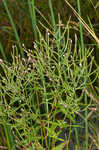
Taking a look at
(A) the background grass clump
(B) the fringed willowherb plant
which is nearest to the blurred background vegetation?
(A) the background grass clump

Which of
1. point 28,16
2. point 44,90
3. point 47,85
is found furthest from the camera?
point 28,16

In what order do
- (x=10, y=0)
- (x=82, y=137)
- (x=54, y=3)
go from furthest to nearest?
(x=10, y=0) → (x=54, y=3) → (x=82, y=137)

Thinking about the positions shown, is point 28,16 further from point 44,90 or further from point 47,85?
point 44,90

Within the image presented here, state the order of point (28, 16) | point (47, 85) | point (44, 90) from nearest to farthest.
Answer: point (44, 90), point (47, 85), point (28, 16)

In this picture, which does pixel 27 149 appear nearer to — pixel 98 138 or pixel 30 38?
pixel 98 138

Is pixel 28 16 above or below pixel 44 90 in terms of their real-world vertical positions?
above

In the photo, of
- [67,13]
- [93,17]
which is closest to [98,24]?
[93,17]

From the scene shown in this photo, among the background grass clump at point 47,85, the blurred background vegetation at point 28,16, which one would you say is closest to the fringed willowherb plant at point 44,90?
the background grass clump at point 47,85

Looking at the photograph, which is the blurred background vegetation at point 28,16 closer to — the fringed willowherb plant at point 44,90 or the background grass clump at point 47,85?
the background grass clump at point 47,85

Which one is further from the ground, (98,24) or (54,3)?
(54,3)

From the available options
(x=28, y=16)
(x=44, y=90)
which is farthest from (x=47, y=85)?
(x=28, y=16)

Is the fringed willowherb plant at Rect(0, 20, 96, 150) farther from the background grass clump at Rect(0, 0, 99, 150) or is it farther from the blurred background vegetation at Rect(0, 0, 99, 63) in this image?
the blurred background vegetation at Rect(0, 0, 99, 63)
